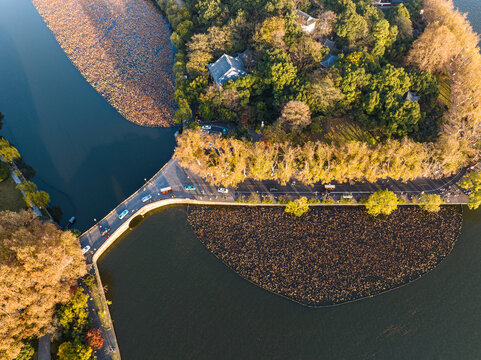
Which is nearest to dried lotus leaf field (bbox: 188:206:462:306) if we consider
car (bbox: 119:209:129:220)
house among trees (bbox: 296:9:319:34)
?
car (bbox: 119:209:129:220)

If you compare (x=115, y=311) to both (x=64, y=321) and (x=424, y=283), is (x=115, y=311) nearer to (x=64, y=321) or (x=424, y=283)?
(x=64, y=321)

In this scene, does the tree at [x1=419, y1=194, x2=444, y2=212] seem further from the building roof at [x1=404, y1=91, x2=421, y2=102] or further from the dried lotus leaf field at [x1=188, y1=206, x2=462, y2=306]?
the building roof at [x1=404, y1=91, x2=421, y2=102]

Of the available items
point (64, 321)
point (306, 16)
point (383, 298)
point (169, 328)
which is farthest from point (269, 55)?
point (64, 321)

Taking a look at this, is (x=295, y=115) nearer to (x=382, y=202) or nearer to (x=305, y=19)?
(x=382, y=202)

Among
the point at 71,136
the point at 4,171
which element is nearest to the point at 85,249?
the point at 4,171

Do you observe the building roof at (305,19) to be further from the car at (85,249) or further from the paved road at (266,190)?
the car at (85,249)
